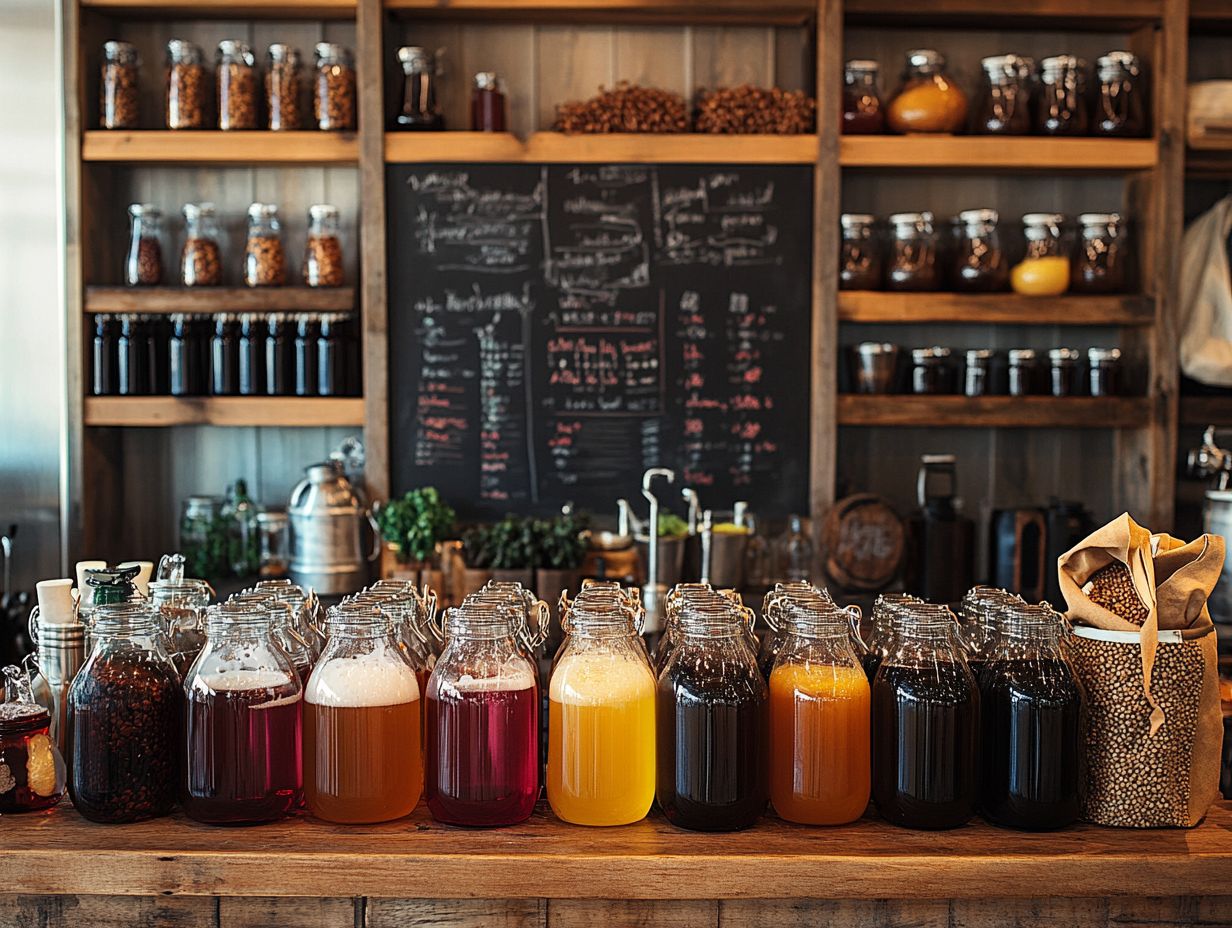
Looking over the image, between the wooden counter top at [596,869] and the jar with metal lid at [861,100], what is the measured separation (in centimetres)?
266

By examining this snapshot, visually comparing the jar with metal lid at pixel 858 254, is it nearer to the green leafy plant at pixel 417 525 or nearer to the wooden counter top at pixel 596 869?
the green leafy plant at pixel 417 525

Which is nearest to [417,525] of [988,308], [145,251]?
[145,251]

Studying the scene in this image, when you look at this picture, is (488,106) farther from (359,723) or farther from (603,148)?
(359,723)

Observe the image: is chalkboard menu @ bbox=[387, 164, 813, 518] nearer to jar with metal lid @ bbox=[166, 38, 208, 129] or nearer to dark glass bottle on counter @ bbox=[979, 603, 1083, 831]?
jar with metal lid @ bbox=[166, 38, 208, 129]

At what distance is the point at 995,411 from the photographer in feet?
11.8

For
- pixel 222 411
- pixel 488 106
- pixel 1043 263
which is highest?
pixel 488 106

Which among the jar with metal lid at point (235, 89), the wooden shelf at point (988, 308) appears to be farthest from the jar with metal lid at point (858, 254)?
the jar with metal lid at point (235, 89)

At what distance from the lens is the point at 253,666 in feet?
4.35

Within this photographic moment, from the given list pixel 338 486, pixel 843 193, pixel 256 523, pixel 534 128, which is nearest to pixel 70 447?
pixel 256 523

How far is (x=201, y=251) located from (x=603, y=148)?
1.19 m

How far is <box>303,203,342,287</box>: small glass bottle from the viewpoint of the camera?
12.0 ft

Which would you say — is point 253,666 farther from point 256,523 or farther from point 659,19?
point 659,19

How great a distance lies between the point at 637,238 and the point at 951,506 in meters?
1.17

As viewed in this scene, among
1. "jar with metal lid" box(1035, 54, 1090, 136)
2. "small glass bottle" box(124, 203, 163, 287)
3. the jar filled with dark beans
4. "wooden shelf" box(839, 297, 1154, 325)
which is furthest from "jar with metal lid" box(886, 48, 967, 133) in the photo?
the jar filled with dark beans
